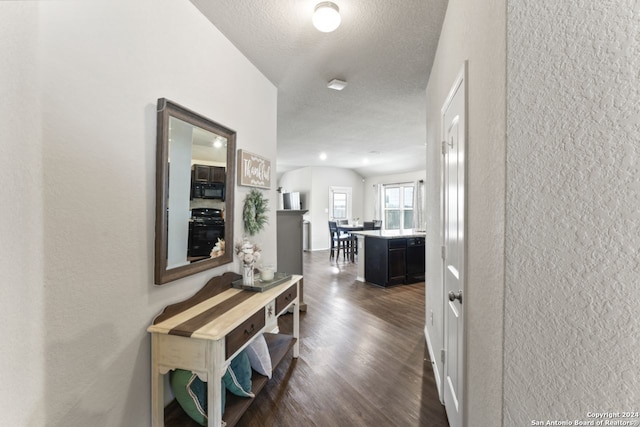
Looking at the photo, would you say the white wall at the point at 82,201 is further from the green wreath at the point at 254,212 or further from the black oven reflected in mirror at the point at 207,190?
the green wreath at the point at 254,212

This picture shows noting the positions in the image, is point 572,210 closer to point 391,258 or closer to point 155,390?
point 155,390

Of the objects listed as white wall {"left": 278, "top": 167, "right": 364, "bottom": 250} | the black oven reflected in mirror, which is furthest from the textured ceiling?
white wall {"left": 278, "top": 167, "right": 364, "bottom": 250}

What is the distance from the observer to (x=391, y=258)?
465cm

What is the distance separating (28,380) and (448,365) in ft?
6.34

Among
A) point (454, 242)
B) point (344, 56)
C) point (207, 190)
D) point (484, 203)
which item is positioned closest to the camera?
point (484, 203)

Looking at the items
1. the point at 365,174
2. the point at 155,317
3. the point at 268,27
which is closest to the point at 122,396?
the point at 155,317

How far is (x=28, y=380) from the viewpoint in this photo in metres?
0.91

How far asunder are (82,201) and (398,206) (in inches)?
331

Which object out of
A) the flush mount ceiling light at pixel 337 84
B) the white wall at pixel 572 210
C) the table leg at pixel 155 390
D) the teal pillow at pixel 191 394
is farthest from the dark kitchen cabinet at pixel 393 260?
the white wall at pixel 572 210

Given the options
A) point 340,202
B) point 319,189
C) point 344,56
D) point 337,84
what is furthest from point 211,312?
point 340,202

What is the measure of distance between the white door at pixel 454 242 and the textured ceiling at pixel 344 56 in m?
0.75

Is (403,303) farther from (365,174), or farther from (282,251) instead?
(365,174)

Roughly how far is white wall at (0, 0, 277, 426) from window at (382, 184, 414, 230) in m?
7.71

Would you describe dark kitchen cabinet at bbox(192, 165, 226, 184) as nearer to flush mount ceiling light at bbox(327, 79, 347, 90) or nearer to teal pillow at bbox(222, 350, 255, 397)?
teal pillow at bbox(222, 350, 255, 397)
